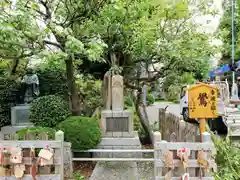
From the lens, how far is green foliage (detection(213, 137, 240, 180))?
4.31m

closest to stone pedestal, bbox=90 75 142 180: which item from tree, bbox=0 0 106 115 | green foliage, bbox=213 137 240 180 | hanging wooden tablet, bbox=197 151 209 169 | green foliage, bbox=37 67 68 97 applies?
tree, bbox=0 0 106 115

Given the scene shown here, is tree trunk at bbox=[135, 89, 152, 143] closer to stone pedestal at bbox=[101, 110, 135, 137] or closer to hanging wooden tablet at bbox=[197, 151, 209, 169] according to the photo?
stone pedestal at bbox=[101, 110, 135, 137]

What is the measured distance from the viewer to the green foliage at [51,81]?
10.2m

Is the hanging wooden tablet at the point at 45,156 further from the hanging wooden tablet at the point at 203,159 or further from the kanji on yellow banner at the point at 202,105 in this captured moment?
the kanji on yellow banner at the point at 202,105

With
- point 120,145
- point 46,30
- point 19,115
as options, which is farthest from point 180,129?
point 19,115

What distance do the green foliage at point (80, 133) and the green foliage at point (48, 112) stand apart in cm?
84

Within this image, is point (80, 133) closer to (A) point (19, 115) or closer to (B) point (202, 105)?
(B) point (202, 105)

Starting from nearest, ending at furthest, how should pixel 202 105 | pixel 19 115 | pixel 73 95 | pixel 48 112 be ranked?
pixel 202 105
pixel 48 112
pixel 73 95
pixel 19 115

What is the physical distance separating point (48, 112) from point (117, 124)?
194 cm

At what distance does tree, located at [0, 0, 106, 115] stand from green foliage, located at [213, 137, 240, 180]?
2.90m

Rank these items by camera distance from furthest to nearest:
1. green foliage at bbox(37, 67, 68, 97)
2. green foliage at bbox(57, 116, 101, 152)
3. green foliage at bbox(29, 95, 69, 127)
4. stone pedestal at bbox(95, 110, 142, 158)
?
green foliage at bbox(37, 67, 68, 97), stone pedestal at bbox(95, 110, 142, 158), green foliage at bbox(29, 95, 69, 127), green foliage at bbox(57, 116, 101, 152)

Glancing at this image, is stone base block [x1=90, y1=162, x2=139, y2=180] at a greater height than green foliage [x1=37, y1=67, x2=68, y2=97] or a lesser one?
lesser

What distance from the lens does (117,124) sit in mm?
7914

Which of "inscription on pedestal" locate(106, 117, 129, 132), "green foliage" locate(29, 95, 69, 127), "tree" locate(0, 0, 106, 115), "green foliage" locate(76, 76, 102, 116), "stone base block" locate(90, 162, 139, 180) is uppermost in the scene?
"tree" locate(0, 0, 106, 115)
